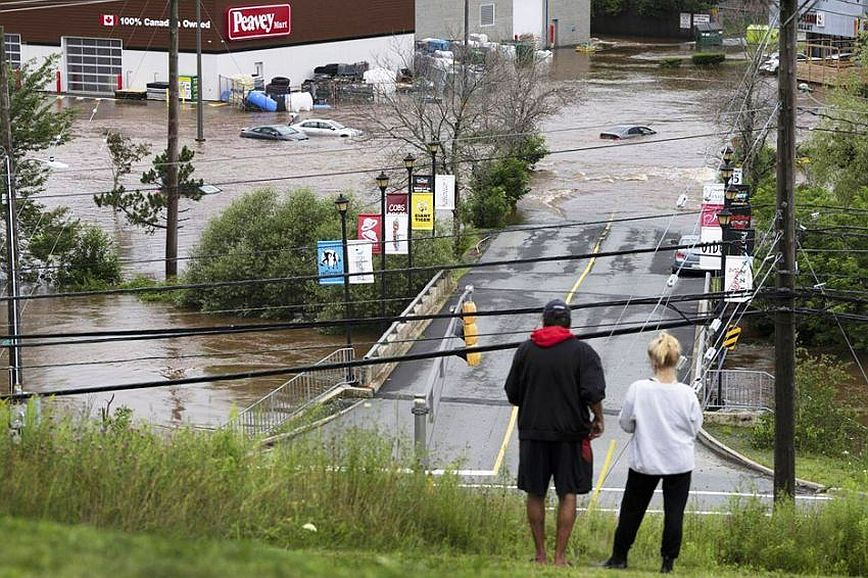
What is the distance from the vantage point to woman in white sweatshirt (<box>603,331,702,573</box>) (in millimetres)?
8875

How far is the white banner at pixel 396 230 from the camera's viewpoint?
1428 inches

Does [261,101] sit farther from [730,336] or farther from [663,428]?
[663,428]

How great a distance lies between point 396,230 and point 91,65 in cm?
4549

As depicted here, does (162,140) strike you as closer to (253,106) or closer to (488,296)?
(253,106)

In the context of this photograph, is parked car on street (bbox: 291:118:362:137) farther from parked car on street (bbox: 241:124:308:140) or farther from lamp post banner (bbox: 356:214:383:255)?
lamp post banner (bbox: 356:214:383:255)

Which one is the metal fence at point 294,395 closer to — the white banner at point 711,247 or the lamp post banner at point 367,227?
the lamp post banner at point 367,227

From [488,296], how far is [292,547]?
98.1ft

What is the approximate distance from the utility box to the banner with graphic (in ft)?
234

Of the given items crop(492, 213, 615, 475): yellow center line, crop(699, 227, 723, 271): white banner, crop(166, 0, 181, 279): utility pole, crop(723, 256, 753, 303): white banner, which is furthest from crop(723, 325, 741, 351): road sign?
crop(166, 0, 181, 279): utility pole

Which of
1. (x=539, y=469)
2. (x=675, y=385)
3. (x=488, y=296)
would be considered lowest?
(x=488, y=296)

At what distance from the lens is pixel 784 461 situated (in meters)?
17.2

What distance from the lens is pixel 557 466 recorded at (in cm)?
910

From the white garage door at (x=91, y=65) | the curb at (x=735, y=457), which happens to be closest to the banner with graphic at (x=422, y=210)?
the curb at (x=735, y=457)

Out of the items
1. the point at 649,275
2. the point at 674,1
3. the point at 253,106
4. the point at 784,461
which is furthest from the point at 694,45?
the point at 784,461
